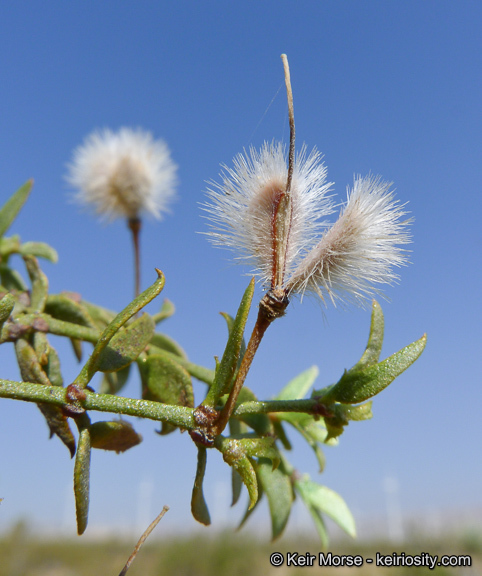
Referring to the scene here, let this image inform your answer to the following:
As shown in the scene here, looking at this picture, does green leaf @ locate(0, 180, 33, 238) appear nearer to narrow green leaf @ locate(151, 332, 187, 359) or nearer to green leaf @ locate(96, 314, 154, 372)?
narrow green leaf @ locate(151, 332, 187, 359)

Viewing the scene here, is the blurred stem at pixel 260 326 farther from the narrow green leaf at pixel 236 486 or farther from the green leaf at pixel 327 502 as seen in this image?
the green leaf at pixel 327 502

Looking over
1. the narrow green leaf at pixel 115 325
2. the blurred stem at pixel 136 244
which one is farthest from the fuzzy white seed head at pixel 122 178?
the narrow green leaf at pixel 115 325

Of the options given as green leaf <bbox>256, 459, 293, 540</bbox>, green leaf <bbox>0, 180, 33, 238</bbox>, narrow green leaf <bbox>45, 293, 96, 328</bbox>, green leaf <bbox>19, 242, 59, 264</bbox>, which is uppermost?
green leaf <bbox>0, 180, 33, 238</bbox>

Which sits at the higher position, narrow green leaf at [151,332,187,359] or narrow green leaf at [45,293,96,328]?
narrow green leaf at [45,293,96,328]

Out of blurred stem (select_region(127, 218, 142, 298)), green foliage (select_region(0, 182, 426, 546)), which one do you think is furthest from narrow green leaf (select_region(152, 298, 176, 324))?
blurred stem (select_region(127, 218, 142, 298))

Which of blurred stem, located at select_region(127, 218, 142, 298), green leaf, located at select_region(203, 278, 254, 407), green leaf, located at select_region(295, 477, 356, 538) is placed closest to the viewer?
green leaf, located at select_region(203, 278, 254, 407)

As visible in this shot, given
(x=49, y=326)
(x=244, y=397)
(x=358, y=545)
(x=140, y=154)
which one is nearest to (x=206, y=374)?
(x=244, y=397)

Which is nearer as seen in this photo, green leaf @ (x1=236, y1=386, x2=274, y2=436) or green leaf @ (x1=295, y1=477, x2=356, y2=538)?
green leaf @ (x1=236, y1=386, x2=274, y2=436)
